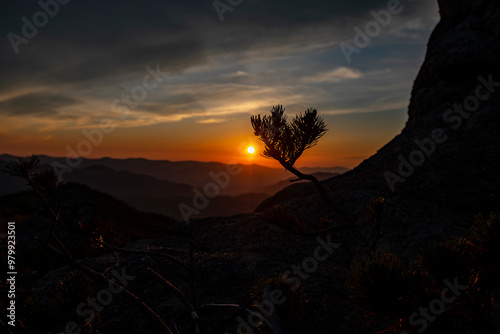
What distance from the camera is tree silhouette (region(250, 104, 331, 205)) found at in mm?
3125

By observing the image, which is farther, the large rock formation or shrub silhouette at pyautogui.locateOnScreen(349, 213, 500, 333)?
the large rock formation

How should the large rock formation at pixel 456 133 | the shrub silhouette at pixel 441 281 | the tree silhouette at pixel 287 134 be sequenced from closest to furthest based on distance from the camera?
1. the shrub silhouette at pixel 441 281
2. the tree silhouette at pixel 287 134
3. the large rock formation at pixel 456 133

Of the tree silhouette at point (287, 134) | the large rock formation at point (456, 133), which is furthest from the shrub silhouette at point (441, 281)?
the large rock formation at point (456, 133)

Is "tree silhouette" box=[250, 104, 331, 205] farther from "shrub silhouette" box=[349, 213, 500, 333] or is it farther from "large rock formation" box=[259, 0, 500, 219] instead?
"large rock formation" box=[259, 0, 500, 219]

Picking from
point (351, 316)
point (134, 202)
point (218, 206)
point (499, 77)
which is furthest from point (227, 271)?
point (134, 202)

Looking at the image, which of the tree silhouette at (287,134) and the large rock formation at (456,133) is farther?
the large rock formation at (456,133)

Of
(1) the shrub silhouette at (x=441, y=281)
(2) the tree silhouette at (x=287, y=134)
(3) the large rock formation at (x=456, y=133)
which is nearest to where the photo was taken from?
(1) the shrub silhouette at (x=441, y=281)

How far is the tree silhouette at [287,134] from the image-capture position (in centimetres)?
312

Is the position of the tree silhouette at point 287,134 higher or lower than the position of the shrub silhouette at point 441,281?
higher

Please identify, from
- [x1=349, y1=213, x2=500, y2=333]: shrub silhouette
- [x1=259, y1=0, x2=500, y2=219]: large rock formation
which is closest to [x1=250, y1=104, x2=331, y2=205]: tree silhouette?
[x1=349, y1=213, x2=500, y2=333]: shrub silhouette

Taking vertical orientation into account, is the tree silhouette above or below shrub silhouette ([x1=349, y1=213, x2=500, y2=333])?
above

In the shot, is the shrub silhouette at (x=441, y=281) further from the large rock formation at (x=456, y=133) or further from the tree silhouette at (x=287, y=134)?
the large rock formation at (x=456, y=133)

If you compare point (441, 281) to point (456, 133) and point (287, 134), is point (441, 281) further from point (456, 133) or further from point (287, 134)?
point (456, 133)

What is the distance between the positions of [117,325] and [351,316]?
3469 mm
